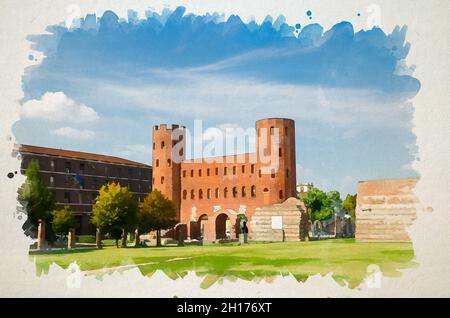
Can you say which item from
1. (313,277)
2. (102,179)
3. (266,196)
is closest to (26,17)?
(313,277)

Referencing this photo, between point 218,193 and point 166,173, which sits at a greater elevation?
point 166,173

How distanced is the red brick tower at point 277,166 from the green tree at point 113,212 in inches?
326

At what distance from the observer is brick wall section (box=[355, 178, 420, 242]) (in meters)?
16.5

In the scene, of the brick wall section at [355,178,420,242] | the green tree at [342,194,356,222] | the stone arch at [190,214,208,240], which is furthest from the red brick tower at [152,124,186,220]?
the brick wall section at [355,178,420,242]

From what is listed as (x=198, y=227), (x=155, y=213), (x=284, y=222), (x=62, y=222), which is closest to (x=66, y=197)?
(x=155, y=213)

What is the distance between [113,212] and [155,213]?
15.8ft

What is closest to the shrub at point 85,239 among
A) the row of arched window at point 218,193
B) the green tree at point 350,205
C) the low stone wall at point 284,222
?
the low stone wall at point 284,222

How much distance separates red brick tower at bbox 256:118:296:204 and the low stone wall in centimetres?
177

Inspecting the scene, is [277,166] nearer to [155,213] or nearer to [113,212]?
[155,213]

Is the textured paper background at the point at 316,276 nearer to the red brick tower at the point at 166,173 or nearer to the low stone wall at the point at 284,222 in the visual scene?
the low stone wall at the point at 284,222

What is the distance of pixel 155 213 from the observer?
30.5 m

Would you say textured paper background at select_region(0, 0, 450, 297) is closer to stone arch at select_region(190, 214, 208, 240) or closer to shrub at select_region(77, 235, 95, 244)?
shrub at select_region(77, 235, 95, 244)

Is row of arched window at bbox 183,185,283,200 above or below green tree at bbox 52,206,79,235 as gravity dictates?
above

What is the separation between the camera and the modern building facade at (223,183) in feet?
110
